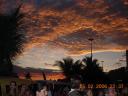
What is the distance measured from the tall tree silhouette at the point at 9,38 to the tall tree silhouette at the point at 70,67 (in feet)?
2.90

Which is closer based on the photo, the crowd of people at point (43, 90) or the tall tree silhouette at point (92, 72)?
the crowd of people at point (43, 90)

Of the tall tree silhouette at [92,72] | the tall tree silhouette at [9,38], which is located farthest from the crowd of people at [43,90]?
the tall tree silhouette at [9,38]

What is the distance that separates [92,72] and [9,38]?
173cm

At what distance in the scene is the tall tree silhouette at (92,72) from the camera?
867cm

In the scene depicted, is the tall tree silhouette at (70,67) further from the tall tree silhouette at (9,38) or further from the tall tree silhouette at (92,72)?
the tall tree silhouette at (9,38)

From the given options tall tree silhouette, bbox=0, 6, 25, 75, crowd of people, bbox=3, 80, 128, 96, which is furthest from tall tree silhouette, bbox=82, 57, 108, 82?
tall tree silhouette, bbox=0, 6, 25, 75

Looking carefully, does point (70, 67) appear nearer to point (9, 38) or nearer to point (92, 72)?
point (92, 72)

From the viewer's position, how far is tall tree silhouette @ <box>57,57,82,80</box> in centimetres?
853

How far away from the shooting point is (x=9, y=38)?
27.6 feet

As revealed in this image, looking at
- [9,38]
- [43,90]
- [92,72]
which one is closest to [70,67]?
[92,72]

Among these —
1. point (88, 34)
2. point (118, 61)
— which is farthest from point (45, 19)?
point (118, 61)

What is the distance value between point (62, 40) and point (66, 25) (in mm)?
321

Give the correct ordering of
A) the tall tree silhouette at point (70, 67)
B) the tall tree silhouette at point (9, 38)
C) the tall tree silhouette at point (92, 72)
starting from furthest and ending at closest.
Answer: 1. the tall tree silhouette at point (92, 72)
2. the tall tree silhouette at point (70, 67)
3. the tall tree silhouette at point (9, 38)

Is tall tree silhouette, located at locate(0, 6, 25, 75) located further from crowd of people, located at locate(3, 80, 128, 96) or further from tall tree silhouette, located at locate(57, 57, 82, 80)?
tall tree silhouette, located at locate(57, 57, 82, 80)
